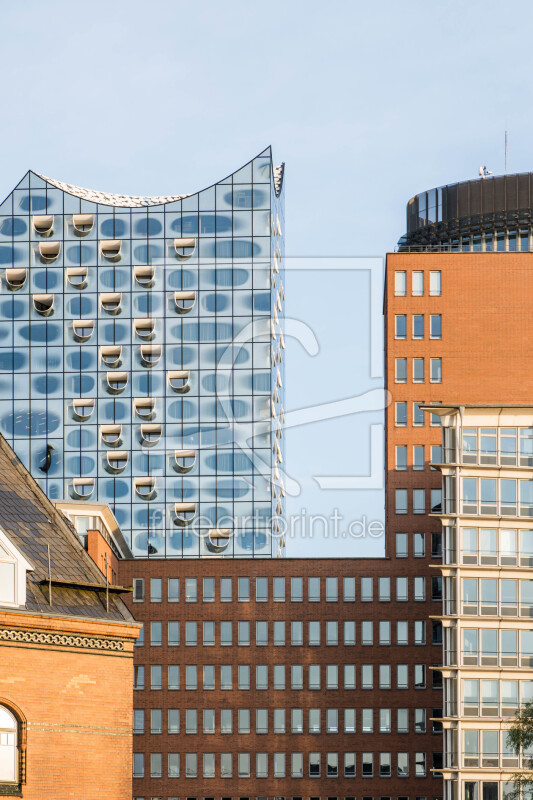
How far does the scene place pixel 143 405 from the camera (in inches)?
5472

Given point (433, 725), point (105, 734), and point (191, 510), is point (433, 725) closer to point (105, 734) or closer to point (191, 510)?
point (191, 510)

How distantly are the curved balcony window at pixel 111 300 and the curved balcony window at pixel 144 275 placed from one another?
230 centimetres

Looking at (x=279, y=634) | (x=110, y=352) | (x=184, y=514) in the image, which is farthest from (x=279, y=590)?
(x=110, y=352)

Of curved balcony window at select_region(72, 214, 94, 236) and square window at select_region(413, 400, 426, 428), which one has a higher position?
curved balcony window at select_region(72, 214, 94, 236)

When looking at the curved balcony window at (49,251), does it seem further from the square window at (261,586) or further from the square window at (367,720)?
the square window at (367,720)

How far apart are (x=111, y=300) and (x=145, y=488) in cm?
1836

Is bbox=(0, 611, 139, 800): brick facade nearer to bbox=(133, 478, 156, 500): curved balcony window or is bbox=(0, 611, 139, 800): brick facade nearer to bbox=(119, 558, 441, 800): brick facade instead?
bbox=(119, 558, 441, 800): brick facade

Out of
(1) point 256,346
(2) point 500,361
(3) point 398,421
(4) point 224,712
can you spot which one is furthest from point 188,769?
(1) point 256,346

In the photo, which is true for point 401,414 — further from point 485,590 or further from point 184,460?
point 184,460

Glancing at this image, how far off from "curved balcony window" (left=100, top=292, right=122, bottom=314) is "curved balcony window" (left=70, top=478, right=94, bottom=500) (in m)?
16.2

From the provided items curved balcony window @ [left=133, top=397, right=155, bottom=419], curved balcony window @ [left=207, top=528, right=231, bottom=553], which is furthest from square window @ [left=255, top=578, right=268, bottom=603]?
curved balcony window @ [left=133, top=397, right=155, bottom=419]

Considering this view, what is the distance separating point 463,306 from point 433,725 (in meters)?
29.1

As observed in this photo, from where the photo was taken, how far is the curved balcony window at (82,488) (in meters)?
135

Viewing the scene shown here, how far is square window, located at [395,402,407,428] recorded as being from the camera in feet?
345
